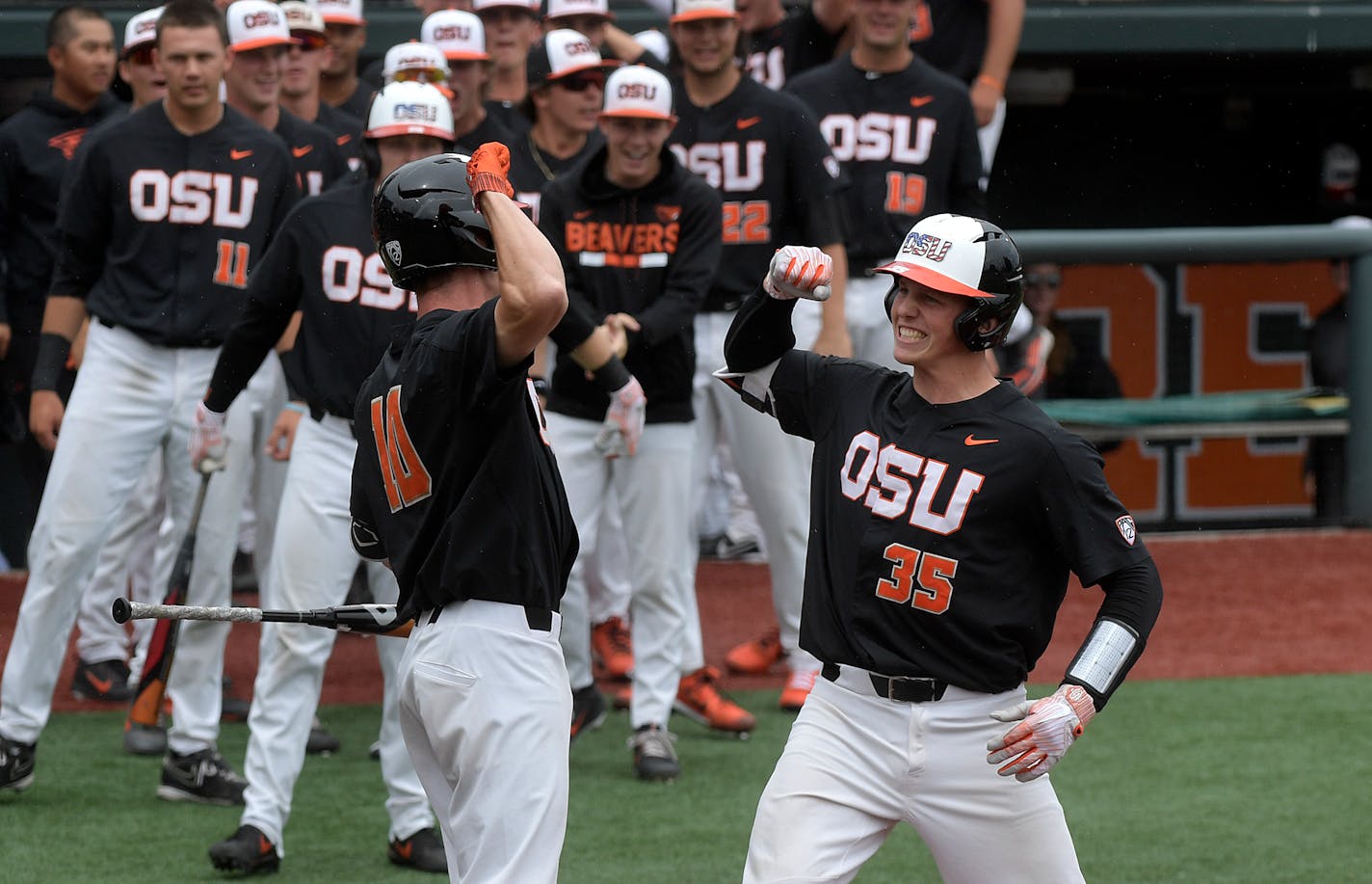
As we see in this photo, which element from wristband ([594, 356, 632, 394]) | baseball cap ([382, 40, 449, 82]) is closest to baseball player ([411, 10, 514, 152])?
baseball cap ([382, 40, 449, 82])

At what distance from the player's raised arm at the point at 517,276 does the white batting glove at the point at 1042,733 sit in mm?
1063

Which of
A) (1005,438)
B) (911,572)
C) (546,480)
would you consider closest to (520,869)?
(546,480)

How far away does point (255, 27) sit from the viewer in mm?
6551

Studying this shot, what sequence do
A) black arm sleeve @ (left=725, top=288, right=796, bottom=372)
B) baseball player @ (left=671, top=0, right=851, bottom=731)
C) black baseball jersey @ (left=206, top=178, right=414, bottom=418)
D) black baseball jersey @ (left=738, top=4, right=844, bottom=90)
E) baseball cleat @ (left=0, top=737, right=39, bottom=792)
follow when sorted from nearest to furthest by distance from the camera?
black arm sleeve @ (left=725, top=288, right=796, bottom=372)
black baseball jersey @ (left=206, top=178, right=414, bottom=418)
baseball cleat @ (left=0, top=737, right=39, bottom=792)
baseball player @ (left=671, top=0, right=851, bottom=731)
black baseball jersey @ (left=738, top=4, right=844, bottom=90)

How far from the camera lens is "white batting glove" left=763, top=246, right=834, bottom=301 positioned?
3.50m

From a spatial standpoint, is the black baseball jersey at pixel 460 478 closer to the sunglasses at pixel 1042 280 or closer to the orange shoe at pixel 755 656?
the orange shoe at pixel 755 656

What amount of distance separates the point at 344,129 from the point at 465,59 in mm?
600

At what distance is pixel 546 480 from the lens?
3.31 m

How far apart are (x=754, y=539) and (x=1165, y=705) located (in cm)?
287

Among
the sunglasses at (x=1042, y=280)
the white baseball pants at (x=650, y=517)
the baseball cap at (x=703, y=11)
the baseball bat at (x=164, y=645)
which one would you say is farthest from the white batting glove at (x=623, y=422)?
the sunglasses at (x=1042, y=280)

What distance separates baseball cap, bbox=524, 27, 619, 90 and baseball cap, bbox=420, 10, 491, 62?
1.59ft

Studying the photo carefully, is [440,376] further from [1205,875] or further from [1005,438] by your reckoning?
[1205,875]

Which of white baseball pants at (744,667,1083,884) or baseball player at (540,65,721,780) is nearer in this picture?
white baseball pants at (744,667,1083,884)

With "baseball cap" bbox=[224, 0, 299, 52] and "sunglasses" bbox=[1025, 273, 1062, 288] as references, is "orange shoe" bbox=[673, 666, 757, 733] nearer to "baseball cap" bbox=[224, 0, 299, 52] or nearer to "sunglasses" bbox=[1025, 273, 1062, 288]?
"baseball cap" bbox=[224, 0, 299, 52]
